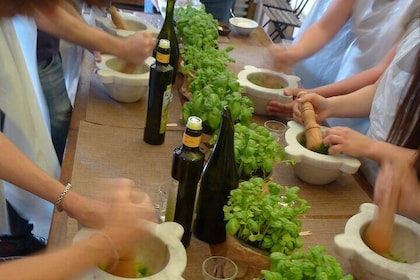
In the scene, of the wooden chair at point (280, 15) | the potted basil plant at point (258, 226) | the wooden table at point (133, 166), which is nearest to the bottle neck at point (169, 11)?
the wooden table at point (133, 166)

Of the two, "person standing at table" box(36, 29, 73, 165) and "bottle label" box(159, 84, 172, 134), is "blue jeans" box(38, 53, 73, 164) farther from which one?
"bottle label" box(159, 84, 172, 134)

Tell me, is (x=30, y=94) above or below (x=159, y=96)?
below

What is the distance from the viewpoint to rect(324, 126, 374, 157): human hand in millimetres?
1280

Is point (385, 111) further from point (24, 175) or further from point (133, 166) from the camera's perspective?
point (24, 175)

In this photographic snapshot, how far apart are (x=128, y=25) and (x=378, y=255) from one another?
1.28m

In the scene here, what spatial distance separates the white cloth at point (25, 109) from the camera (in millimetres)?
1429

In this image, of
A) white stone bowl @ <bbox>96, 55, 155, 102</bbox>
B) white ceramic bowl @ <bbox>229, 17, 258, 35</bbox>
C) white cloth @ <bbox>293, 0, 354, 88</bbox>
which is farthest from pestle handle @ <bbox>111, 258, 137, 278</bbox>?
white ceramic bowl @ <bbox>229, 17, 258, 35</bbox>

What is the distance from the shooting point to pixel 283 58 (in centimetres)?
169

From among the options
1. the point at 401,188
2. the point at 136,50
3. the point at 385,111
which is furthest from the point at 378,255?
the point at 136,50

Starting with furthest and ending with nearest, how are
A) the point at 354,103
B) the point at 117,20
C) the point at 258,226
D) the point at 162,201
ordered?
the point at 117,20 < the point at 354,103 < the point at 162,201 < the point at 258,226

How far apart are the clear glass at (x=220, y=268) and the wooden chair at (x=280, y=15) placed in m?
2.89

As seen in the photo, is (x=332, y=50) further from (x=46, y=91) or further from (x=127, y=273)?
(x=127, y=273)

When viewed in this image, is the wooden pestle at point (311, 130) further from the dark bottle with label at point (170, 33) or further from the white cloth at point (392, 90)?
the dark bottle with label at point (170, 33)

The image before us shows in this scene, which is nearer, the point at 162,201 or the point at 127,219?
the point at 127,219
